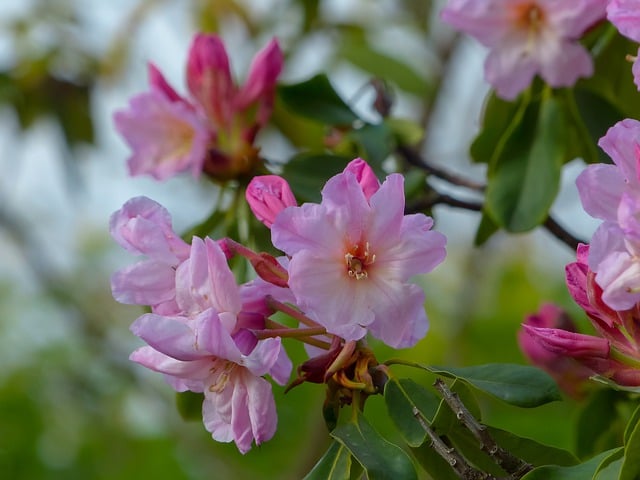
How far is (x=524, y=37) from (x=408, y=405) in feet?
1.71

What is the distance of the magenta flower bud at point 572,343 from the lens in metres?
0.80

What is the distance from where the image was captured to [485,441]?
2.50ft

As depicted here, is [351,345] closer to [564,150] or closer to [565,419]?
[564,150]

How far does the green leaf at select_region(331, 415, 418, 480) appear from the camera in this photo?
76 cm

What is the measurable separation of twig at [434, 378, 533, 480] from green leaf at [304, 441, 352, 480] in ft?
0.33

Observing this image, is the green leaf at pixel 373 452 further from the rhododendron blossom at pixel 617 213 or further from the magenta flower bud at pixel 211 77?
the magenta flower bud at pixel 211 77

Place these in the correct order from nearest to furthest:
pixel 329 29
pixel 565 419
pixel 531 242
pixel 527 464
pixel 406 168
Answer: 1. pixel 527 464
2. pixel 406 168
3. pixel 565 419
4. pixel 329 29
5. pixel 531 242

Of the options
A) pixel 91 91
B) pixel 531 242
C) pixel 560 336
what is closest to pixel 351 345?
pixel 560 336

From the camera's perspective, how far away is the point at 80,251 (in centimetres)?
507

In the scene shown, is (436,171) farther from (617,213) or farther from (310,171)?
(617,213)

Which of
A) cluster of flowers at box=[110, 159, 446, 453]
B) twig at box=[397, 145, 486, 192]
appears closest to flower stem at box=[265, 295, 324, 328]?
cluster of flowers at box=[110, 159, 446, 453]

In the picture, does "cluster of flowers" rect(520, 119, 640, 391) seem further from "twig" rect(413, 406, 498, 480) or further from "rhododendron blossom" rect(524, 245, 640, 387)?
"twig" rect(413, 406, 498, 480)

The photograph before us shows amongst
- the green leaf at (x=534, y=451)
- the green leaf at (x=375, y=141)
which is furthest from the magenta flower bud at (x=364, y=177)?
the green leaf at (x=375, y=141)

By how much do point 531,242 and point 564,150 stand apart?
3.37 m
